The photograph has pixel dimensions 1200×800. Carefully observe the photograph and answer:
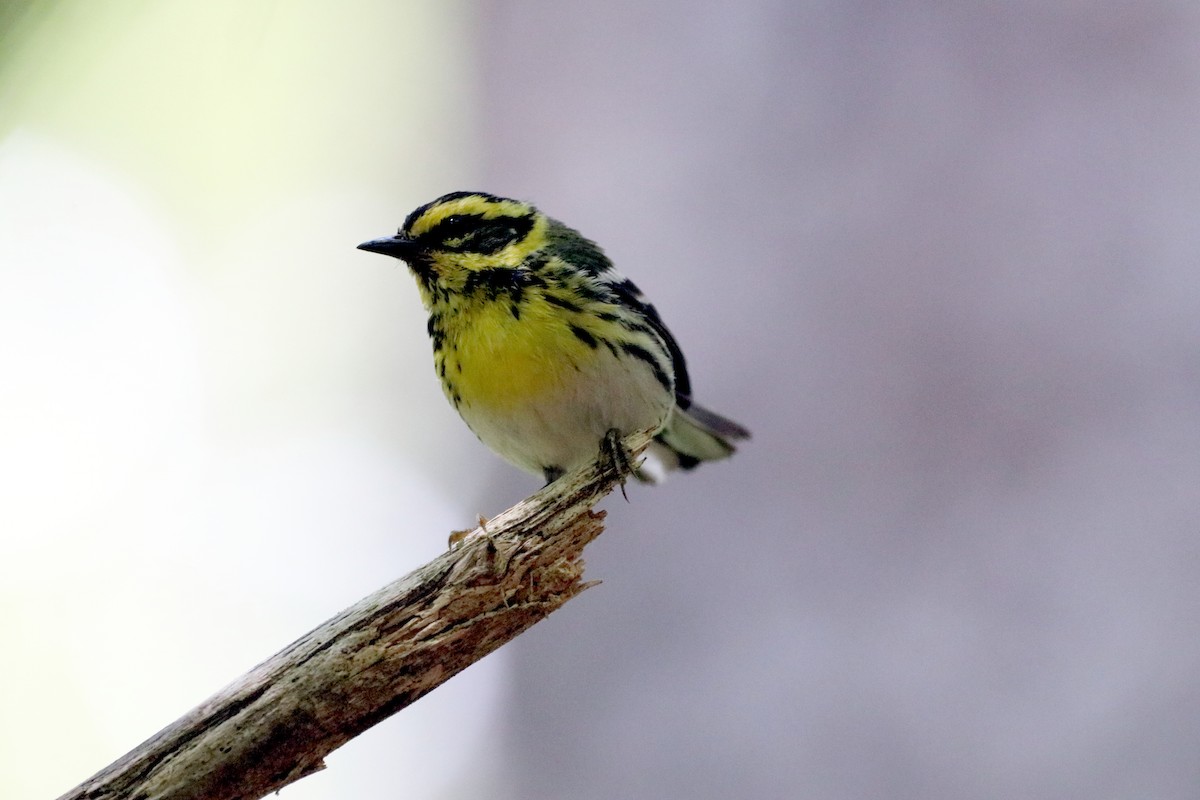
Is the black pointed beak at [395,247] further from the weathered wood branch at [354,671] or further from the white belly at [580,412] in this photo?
the weathered wood branch at [354,671]

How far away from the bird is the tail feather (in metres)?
0.33

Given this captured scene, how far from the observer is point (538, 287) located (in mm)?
2980

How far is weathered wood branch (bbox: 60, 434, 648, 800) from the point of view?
1.92 metres

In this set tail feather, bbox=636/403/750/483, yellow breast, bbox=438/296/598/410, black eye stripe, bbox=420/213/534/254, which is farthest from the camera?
tail feather, bbox=636/403/750/483

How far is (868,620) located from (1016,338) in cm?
132

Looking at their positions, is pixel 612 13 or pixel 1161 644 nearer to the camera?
pixel 1161 644

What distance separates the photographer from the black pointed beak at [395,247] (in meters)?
3.10

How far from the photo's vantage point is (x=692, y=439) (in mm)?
3629

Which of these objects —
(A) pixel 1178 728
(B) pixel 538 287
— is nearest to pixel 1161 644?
(A) pixel 1178 728

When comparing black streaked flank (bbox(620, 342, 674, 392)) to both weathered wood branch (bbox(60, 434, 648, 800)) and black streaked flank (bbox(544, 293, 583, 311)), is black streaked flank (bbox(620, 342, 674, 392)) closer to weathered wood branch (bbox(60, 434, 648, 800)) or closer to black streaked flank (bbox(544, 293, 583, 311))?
black streaked flank (bbox(544, 293, 583, 311))

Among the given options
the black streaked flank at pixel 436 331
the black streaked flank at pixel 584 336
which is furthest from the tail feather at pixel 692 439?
the black streaked flank at pixel 436 331

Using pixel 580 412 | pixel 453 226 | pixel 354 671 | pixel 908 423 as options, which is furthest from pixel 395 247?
pixel 908 423

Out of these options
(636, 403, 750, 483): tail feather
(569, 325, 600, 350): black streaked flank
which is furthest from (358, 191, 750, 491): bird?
(636, 403, 750, 483): tail feather

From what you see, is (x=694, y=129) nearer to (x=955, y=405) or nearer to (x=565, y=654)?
(x=955, y=405)
